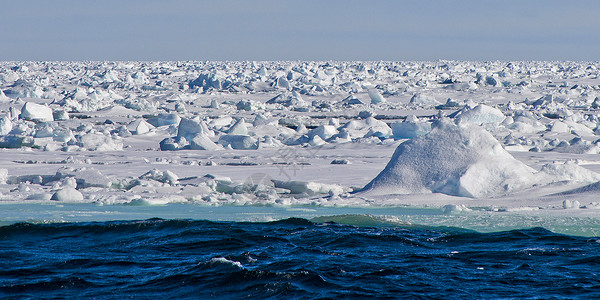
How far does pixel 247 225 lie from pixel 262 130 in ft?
27.0

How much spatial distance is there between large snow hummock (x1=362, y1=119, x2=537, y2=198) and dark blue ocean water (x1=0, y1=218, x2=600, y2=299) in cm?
139

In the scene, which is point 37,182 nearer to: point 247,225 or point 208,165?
point 208,165

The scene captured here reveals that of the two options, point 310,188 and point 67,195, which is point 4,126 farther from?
point 310,188

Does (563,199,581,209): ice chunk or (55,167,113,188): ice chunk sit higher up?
(55,167,113,188): ice chunk

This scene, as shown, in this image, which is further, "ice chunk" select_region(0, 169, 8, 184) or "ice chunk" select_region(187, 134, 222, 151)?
"ice chunk" select_region(187, 134, 222, 151)

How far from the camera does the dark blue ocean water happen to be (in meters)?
4.09

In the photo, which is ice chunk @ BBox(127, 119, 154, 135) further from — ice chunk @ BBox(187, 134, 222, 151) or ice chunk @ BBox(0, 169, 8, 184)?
ice chunk @ BBox(0, 169, 8, 184)

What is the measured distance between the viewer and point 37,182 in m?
7.94

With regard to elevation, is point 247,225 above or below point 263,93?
below

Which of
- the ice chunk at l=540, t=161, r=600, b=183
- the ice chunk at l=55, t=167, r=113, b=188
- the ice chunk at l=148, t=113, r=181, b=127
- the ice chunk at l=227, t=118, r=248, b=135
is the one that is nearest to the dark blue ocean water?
the ice chunk at l=540, t=161, r=600, b=183

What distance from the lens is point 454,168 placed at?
22.7 ft

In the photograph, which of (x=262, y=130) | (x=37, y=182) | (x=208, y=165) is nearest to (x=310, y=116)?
(x=262, y=130)

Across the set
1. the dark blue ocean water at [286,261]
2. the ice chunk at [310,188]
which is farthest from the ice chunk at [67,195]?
the ice chunk at [310,188]

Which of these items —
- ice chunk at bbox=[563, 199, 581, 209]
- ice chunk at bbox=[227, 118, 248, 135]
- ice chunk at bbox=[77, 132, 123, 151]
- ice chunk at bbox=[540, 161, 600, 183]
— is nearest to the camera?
ice chunk at bbox=[563, 199, 581, 209]
